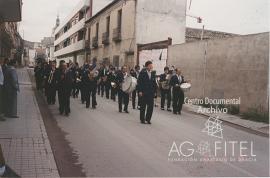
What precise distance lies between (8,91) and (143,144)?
4633mm

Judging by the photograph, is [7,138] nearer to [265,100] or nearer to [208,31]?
[265,100]

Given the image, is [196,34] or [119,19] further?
[119,19]

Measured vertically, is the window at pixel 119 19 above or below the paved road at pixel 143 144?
above

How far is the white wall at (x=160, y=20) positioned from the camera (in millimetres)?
27609

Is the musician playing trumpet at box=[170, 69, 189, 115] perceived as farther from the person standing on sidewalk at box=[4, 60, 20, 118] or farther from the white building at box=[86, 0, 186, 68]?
the white building at box=[86, 0, 186, 68]

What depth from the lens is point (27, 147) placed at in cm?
762

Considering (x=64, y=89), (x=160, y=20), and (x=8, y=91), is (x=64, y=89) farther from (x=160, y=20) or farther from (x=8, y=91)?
(x=160, y=20)

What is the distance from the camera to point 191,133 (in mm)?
10141

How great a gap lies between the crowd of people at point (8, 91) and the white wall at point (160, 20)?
1684 centimetres

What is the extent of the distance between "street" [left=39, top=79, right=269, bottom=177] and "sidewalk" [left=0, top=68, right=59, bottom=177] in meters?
0.55

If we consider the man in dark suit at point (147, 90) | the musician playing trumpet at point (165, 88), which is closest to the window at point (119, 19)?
the musician playing trumpet at point (165, 88)

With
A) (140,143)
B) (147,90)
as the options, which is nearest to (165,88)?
(147,90)

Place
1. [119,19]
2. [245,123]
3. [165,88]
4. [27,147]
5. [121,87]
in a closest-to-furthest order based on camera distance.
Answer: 1. [27,147]
2. [245,123]
3. [121,87]
4. [165,88]
5. [119,19]

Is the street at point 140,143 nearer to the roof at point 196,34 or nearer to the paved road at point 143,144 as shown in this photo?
the paved road at point 143,144
